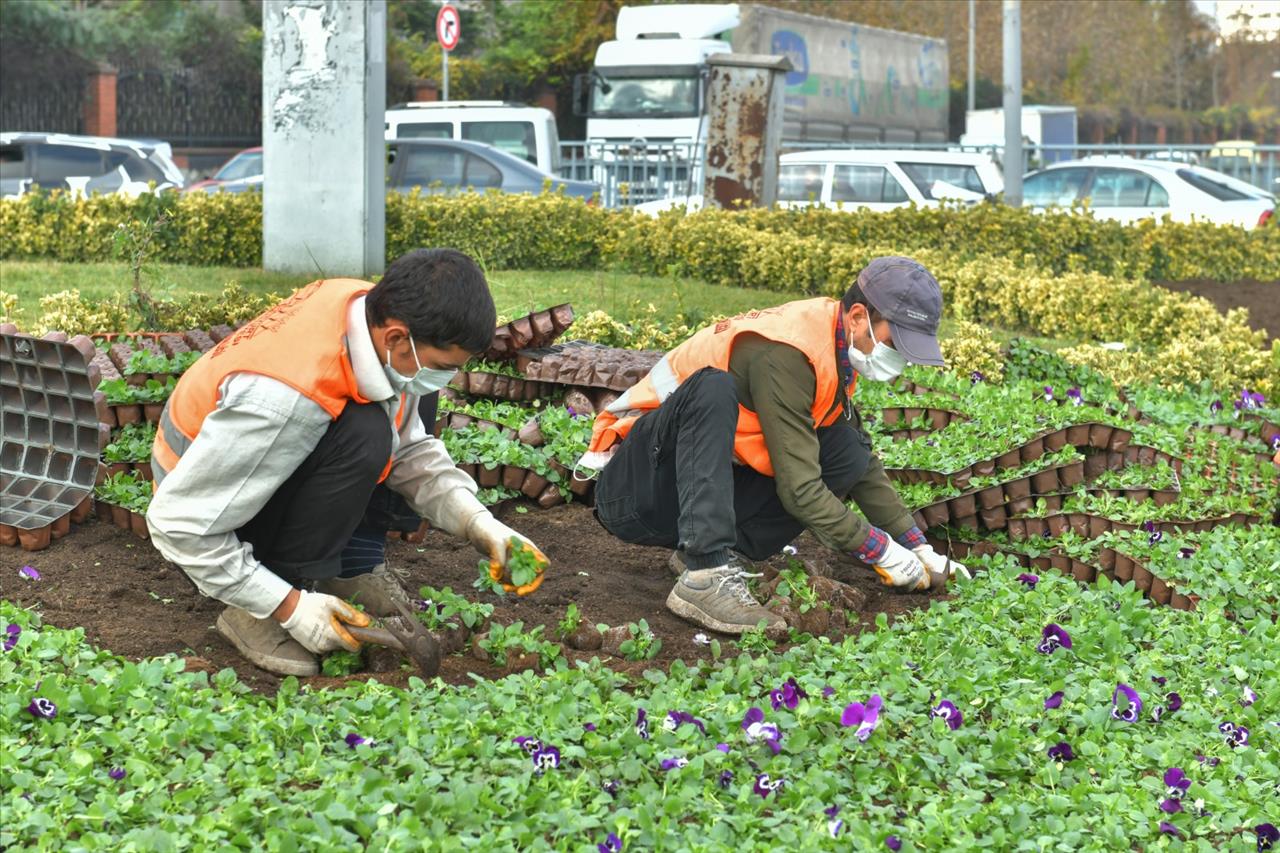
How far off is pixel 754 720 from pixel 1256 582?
2.26 metres

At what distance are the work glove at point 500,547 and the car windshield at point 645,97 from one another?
64.9 feet

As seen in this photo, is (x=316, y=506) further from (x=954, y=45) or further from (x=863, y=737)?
(x=954, y=45)

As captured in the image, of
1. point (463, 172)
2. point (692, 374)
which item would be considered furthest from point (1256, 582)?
point (463, 172)

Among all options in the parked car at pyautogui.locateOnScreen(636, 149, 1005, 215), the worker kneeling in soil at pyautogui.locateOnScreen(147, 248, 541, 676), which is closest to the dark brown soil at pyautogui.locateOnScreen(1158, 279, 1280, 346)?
the parked car at pyautogui.locateOnScreen(636, 149, 1005, 215)

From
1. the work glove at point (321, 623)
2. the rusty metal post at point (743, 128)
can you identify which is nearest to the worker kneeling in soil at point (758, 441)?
the work glove at point (321, 623)

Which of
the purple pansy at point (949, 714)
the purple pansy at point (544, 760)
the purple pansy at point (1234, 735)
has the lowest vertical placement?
the purple pansy at point (1234, 735)

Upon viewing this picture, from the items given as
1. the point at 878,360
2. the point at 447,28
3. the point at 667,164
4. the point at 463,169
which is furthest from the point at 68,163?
the point at 878,360

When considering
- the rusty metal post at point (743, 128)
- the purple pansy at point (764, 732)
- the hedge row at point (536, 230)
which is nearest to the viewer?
the purple pansy at point (764, 732)

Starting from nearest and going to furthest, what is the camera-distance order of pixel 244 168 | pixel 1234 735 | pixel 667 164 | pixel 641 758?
A: pixel 641 758 → pixel 1234 735 → pixel 667 164 → pixel 244 168

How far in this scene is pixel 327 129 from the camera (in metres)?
11.3

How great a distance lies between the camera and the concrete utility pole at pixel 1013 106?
54.8ft

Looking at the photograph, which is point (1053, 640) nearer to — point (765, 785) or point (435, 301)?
point (765, 785)

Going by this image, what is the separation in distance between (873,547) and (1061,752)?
1126 millimetres

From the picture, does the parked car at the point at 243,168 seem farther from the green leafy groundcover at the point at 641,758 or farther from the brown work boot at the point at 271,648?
the green leafy groundcover at the point at 641,758
